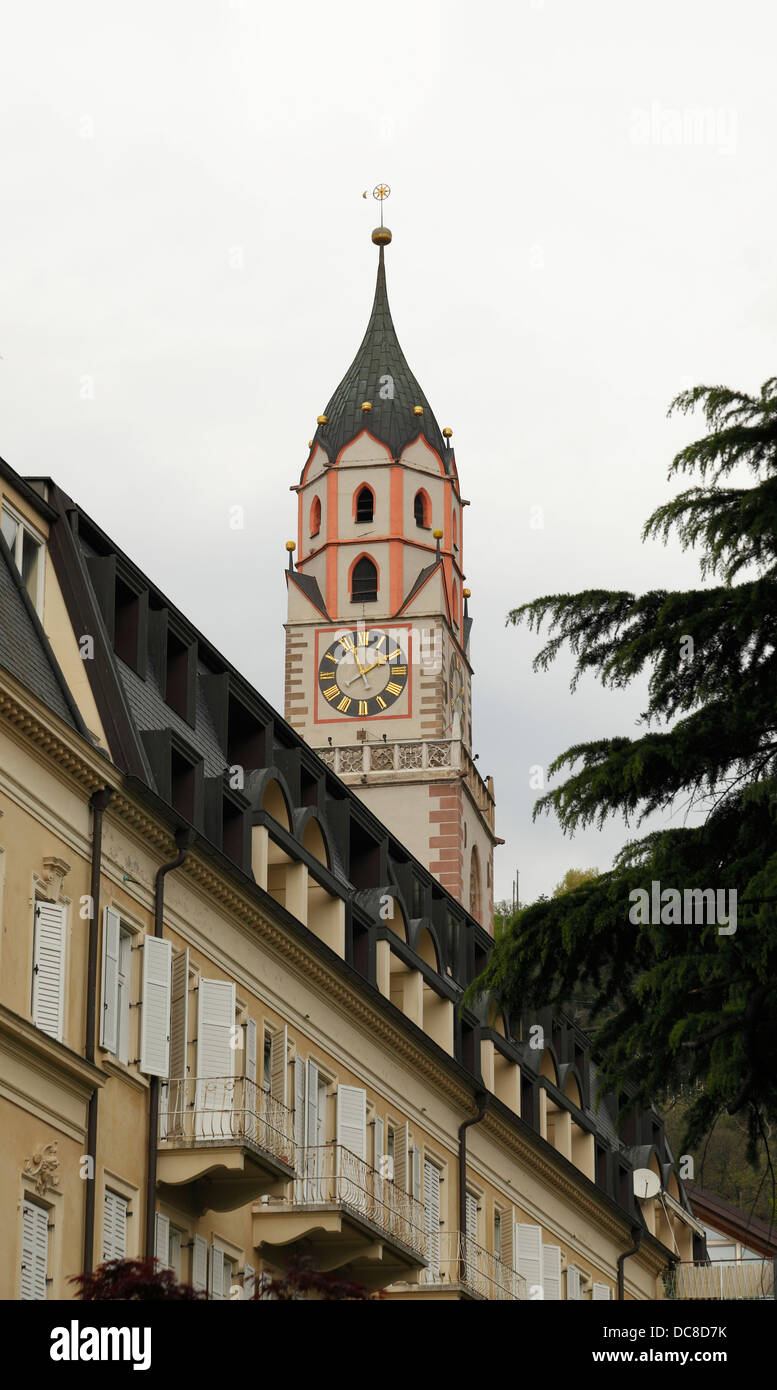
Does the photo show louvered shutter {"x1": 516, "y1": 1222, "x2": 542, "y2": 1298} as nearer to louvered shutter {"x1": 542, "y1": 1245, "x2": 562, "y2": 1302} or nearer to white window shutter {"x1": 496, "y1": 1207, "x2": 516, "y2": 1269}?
white window shutter {"x1": 496, "y1": 1207, "x2": 516, "y2": 1269}

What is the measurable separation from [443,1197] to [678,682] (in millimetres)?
22902

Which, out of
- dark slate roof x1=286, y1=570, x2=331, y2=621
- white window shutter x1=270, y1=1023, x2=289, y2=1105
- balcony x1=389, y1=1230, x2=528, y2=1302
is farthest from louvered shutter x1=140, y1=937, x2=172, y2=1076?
dark slate roof x1=286, y1=570, x2=331, y2=621

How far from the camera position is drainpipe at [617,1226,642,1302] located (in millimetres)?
56362

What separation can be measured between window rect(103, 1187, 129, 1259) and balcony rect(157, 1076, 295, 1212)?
1.16 m

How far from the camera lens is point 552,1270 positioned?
50.5 metres

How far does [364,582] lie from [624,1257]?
151 feet

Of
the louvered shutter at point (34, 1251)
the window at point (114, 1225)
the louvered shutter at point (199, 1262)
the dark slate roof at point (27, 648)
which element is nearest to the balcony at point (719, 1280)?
the louvered shutter at point (199, 1262)

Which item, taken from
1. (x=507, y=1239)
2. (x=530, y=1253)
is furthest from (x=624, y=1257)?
(x=507, y=1239)

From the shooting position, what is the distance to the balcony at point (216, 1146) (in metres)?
31.7

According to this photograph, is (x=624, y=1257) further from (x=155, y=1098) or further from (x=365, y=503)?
(x=365, y=503)
